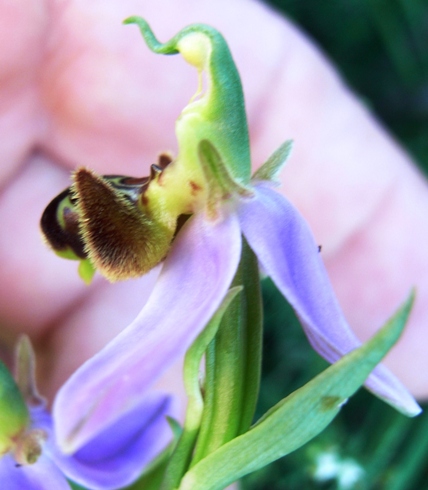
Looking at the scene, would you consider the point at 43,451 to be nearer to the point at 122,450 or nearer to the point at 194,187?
the point at 122,450

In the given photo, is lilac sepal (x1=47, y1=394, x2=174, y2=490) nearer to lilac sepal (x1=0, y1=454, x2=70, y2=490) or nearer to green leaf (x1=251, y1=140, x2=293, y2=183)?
lilac sepal (x1=0, y1=454, x2=70, y2=490)

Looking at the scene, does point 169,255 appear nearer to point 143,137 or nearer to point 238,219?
→ point 238,219

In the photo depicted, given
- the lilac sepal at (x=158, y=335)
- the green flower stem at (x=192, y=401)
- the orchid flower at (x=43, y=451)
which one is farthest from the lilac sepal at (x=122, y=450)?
the lilac sepal at (x=158, y=335)

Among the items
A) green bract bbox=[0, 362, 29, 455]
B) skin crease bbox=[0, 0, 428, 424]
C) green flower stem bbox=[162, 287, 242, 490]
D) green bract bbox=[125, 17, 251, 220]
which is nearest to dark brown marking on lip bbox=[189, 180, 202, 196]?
green bract bbox=[125, 17, 251, 220]

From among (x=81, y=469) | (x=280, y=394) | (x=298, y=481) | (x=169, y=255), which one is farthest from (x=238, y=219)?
(x=298, y=481)

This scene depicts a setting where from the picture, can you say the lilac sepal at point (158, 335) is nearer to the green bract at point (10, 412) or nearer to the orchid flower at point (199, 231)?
the orchid flower at point (199, 231)
